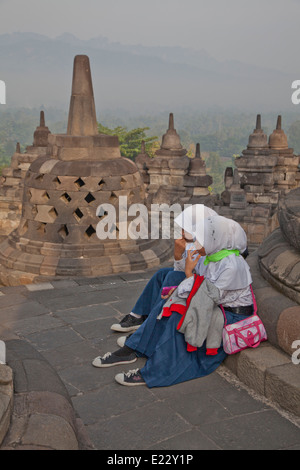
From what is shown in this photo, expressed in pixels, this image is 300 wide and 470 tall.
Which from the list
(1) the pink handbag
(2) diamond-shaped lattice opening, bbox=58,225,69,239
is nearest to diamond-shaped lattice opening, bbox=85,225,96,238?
(2) diamond-shaped lattice opening, bbox=58,225,69,239

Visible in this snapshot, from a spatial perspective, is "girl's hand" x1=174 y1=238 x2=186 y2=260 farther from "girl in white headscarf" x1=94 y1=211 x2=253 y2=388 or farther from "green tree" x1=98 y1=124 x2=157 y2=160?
"green tree" x1=98 y1=124 x2=157 y2=160

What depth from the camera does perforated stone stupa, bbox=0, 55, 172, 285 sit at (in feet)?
24.5

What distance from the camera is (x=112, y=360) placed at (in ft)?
12.6

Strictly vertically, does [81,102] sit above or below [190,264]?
above

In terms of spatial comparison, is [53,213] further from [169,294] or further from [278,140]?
[278,140]

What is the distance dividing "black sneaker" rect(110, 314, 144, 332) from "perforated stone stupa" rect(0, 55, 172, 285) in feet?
9.34

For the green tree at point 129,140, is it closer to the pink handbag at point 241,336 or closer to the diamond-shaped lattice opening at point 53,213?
the diamond-shaped lattice opening at point 53,213

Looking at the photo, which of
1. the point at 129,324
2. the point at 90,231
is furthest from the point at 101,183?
the point at 129,324

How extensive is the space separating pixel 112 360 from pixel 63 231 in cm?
410

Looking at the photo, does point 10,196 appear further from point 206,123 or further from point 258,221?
point 206,123

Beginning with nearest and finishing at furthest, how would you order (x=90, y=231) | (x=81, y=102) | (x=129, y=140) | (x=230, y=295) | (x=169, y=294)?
(x=230, y=295), (x=169, y=294), (x=90, y=231), (x=81, y=102), (x=129, y=140)

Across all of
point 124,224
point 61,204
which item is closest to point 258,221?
point 124,224
